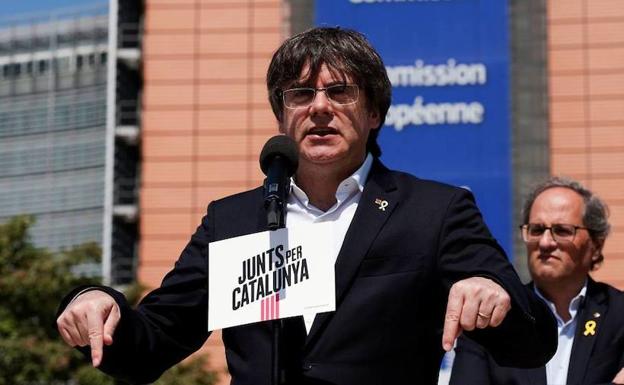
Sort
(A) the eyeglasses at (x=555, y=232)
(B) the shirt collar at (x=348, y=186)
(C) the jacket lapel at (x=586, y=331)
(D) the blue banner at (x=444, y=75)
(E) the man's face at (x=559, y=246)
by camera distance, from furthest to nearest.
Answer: (D) the blue banner at (x=444, y=75) < (A) the eyeglasses at (x=555, y=232) < (E) the man's face at (x=559, y=246) < (C) the jacket lapel at (x=586, y=331) < (B) the shirt collar at (x=348, y=186)

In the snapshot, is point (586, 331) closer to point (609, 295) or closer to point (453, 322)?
point (609, 295)

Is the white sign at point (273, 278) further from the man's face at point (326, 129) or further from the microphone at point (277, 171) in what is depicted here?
the man's face at point (326, 129)

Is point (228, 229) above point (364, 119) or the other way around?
the other way around

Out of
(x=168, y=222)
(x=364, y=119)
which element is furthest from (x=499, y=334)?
(x=168, y=222)

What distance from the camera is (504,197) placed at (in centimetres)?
3297

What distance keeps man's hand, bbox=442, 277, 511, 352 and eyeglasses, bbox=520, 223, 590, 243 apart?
3.23 m

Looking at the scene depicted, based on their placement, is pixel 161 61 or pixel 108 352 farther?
pixel 161 61

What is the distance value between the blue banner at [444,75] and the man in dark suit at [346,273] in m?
28.9

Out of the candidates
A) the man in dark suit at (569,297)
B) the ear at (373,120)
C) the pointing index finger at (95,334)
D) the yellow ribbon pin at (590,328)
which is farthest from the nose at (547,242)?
the pointing index finger at (95,334)

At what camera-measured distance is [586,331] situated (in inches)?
252

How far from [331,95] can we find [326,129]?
0.33 ft

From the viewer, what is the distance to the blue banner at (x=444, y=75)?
109 feet

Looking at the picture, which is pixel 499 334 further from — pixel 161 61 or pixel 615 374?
pixel 161 61

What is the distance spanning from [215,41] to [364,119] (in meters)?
32.2
